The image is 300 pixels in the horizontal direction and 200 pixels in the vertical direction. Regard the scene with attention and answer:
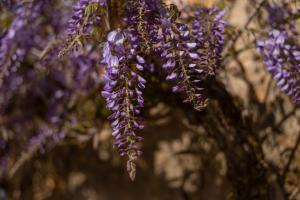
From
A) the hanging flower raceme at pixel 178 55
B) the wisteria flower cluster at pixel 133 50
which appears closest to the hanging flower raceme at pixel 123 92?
the wisteria flower cluster at pixel 133 50

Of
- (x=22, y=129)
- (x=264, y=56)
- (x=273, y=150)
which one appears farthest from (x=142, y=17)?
(x=22, y=129)

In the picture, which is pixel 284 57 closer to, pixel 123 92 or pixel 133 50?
pixel 133 50

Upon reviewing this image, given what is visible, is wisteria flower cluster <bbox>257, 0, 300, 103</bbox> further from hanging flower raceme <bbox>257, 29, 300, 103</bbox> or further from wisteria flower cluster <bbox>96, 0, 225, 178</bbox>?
wisteria flower cluster <bbox>96, 0, 225, 178</bbox>

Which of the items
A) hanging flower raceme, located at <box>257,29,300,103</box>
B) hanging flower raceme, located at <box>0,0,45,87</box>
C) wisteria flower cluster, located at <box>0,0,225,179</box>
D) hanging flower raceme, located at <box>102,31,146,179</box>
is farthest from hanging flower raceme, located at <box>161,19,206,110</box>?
hanging flower raceme, located at <box>0,0,45,87</box>

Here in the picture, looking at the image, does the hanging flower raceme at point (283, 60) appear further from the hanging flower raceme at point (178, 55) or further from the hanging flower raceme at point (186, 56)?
the hanging flower raceme at point (178, 55)

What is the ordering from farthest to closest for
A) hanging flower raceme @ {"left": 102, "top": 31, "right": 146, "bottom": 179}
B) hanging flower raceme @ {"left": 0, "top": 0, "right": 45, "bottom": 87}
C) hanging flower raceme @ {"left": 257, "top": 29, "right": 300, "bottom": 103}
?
1. hanging flower raceme @ {"left": 0, "top": 0, "right": 45, "bottom": 87}
2. hanging flower raceme @ {"left": 257, "top": 29, "right": 300, "bottom": 103}
3. hanging flower raceme @ {"left": 102, "top": 31, "right": 146, "bottom": 179}

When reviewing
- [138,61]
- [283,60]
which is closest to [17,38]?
[138,61]

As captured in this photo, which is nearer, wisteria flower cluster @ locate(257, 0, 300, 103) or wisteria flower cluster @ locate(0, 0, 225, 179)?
wisteria flower cluster @ locate(0, 0, 225, 179)
